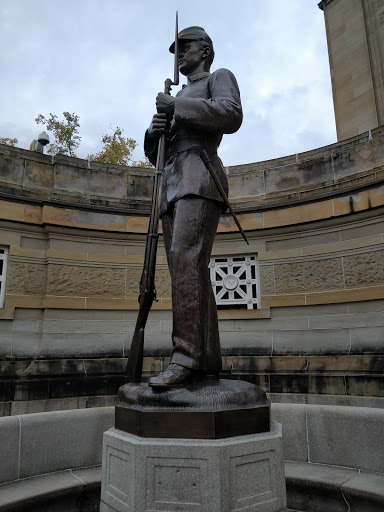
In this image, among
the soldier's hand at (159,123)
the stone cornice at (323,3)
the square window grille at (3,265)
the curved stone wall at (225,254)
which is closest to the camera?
the soldier's hand at (159,123)

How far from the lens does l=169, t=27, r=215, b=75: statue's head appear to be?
149 inches

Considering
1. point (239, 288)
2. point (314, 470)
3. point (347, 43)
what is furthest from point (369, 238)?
point (347, 43)

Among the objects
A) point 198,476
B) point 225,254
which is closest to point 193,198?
point 198,476

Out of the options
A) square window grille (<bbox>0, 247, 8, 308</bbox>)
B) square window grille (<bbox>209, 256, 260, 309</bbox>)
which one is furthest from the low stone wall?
square window grille (<bbox>0, 247, 8, 308</bbox>)

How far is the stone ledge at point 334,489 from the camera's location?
306 cm

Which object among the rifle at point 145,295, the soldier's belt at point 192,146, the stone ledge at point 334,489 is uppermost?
the soldier's belt at point 192,146

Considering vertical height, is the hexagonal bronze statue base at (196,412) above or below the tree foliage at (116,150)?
below

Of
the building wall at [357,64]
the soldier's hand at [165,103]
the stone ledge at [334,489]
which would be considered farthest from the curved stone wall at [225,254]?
the building wall at [357,64]

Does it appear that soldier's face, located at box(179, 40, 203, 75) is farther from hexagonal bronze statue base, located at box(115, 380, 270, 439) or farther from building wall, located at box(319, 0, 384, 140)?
building wall, located at box(319, 0, 384, 140)

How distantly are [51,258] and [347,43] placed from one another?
11594 millimetres

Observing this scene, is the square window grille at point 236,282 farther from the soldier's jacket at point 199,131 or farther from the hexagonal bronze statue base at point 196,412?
the hexagonal bronze statue base at point 196,412

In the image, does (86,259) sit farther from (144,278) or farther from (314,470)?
(314,470)

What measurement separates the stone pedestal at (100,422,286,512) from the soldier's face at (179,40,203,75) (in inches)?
125

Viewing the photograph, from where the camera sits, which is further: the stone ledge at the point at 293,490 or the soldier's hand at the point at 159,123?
the soldier's hand at the point at 159,123
